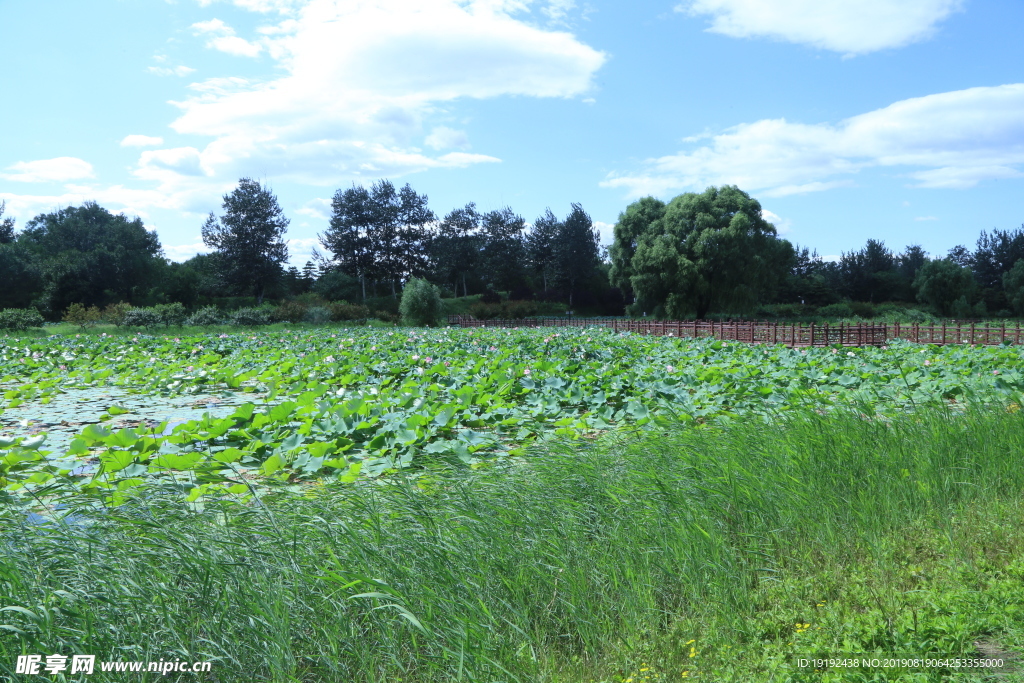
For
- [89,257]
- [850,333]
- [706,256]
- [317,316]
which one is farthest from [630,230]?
[89,257]

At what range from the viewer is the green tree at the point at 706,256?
128ft

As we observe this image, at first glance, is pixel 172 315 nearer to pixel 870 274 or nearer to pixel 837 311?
pixel 837 311

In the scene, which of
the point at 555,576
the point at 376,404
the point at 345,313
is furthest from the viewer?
the point at 345,313

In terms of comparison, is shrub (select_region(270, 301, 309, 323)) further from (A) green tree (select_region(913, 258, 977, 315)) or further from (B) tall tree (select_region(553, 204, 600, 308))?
(A) green tree (select_region(913, 258, 977, 315))

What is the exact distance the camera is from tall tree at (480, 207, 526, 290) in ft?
197

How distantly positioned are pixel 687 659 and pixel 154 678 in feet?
6.66

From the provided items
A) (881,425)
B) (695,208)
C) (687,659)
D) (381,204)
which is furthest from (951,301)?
(687,659)

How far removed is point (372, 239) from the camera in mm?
57250

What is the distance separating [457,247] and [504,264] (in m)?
4.55

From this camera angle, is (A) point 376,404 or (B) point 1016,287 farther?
(B) point 1016,287

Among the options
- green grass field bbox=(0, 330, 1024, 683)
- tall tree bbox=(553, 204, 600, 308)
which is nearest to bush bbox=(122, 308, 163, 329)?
green grass field bbox=(0, 330, 1024, 683)

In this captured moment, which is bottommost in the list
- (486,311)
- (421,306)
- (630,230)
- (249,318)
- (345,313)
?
(249,318)

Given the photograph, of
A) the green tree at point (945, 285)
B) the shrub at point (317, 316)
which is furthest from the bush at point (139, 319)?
the green tree at point (945, 285)

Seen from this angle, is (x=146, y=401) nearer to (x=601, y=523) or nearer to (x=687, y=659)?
(x=601, y=523)
